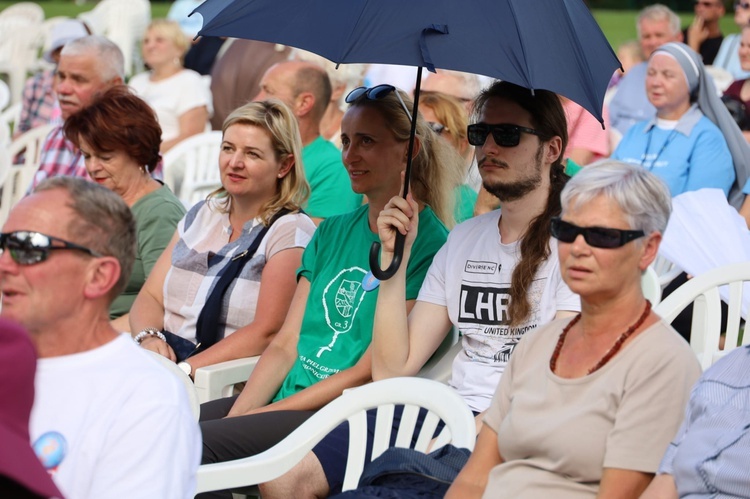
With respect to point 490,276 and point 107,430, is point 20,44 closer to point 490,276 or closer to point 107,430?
point 490,276

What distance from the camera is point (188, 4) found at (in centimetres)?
1307

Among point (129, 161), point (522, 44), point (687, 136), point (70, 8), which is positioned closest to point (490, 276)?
point (522, 44)

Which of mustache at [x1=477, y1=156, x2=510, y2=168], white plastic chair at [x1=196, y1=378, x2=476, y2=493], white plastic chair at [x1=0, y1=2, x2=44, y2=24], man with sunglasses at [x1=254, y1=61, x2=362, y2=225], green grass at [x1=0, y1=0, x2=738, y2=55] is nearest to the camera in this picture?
white plastic chair at [x1=196, y1=378, x2=476, y2=493]

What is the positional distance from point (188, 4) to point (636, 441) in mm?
11465

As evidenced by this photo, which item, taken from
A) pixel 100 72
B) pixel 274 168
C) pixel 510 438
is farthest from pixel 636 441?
pixel 100 72

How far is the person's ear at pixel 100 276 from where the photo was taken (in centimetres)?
216

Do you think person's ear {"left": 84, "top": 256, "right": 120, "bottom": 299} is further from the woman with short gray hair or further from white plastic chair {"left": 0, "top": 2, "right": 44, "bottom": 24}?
white plastic chair {"left": 0, "top": 2, "right": 44, "bottom": 24}

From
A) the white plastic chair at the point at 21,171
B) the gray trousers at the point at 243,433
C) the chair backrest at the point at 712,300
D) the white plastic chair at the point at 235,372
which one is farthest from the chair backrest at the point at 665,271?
the white plastic chair at the point at 21,171

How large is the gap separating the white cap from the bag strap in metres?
4.58

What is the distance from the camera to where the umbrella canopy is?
10.2 feet

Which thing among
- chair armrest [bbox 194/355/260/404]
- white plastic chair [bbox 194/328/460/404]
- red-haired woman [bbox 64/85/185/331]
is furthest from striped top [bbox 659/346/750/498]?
red-haired woman [bbox 64/85/185/331]

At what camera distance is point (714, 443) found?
2391mm

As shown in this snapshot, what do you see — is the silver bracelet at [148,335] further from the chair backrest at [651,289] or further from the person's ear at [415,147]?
the chair backrest at [651,289]

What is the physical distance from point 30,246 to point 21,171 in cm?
529
